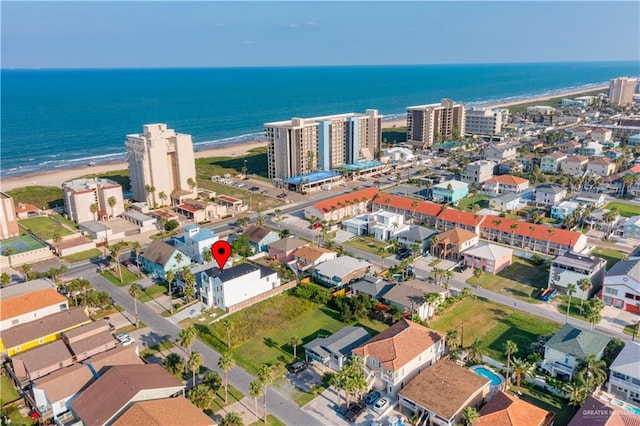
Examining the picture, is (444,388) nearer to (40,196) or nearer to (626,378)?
(626,378)

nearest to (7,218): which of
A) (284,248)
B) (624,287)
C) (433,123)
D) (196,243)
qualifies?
(196,243)

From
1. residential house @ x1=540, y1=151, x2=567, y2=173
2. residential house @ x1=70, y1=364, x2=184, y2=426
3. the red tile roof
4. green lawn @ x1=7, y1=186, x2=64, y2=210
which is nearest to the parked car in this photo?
residential house @ x1=70, y1=364, x2=184, y2=426

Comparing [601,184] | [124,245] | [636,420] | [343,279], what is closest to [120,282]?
[124,245]

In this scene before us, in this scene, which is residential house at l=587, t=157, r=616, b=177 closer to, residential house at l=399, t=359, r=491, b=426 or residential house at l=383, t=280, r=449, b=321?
residential house at l=383, t=280, r=449, b=321

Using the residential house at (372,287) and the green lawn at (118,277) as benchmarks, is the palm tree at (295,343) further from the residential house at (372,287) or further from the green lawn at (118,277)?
the green lawn at (118,277)

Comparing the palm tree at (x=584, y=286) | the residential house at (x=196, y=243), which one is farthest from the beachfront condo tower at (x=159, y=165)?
the palm tree at (x=584, y=286)

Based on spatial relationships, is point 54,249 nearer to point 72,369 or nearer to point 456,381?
point 72,369
